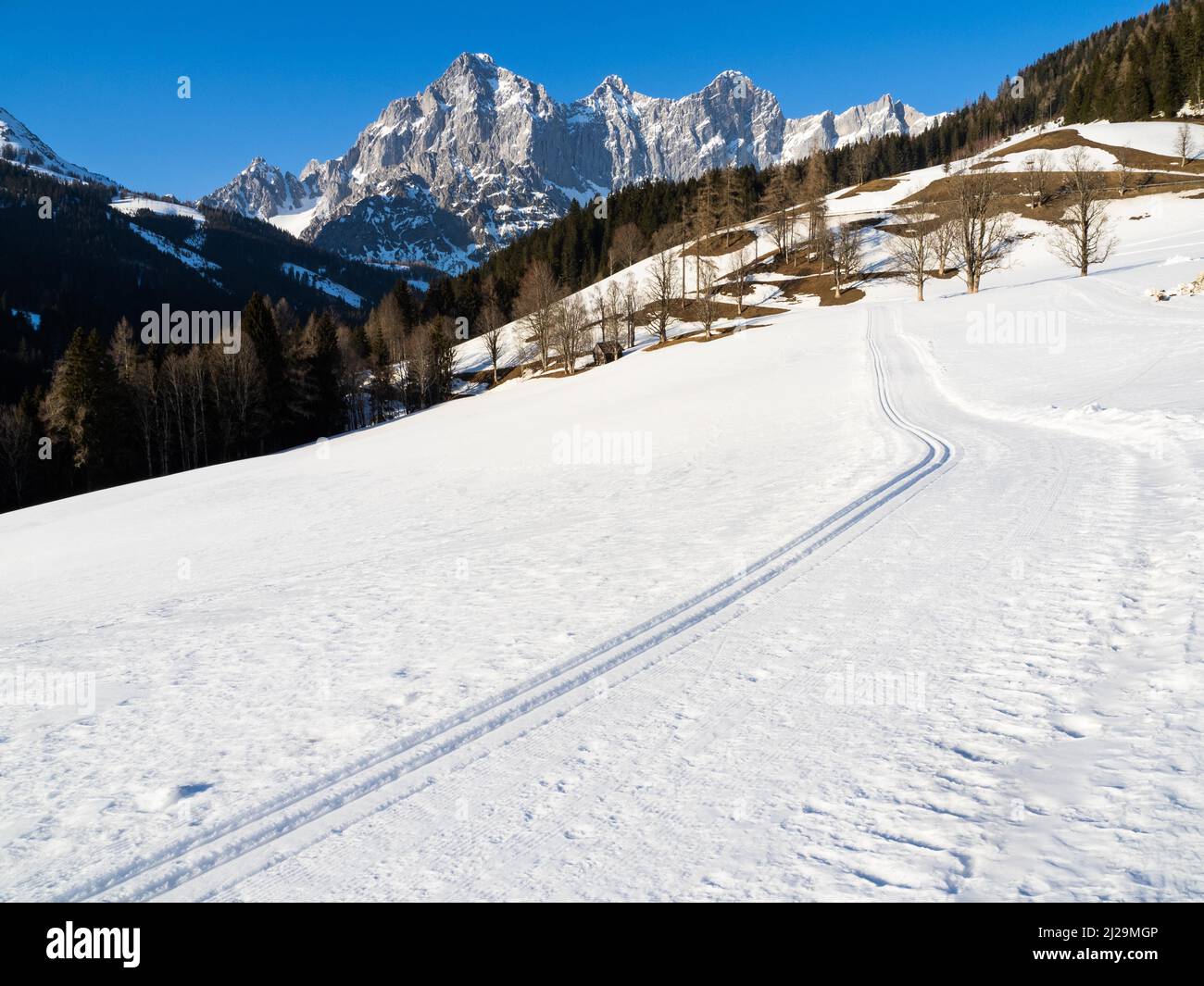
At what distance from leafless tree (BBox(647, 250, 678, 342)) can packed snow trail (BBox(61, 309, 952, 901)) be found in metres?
67.6

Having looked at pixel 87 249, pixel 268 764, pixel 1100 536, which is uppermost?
pixel 87 249

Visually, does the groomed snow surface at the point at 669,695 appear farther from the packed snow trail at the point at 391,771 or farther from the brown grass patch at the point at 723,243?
the brown grass patch at the point at 723,243

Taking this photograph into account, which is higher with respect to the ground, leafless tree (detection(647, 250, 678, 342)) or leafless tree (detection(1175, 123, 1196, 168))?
leafless tree (detection(1175, 123, 1196, 168))

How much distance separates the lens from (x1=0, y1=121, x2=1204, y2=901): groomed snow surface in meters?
3.48

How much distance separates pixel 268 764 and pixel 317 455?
34532 millimetres

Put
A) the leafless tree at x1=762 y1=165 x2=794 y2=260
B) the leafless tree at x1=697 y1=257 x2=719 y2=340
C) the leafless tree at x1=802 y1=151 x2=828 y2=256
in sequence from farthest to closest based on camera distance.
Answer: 1. the leafless tree at x1=762 y1=165 x2=794 y2=260
2. the leafless tree at x1=802 y1=151 x2=828 y2=256
3. the leafless tree at x1=697 y1=257 x2=719 y2=340

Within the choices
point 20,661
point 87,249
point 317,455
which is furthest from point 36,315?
point 20,661

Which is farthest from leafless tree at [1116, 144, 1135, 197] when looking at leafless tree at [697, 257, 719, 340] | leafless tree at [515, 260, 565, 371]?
leafless tree at [515, 260, 565, 371]

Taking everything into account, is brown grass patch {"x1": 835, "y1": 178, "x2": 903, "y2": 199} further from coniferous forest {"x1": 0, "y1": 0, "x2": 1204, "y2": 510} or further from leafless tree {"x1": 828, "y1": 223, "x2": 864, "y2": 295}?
leafless tree {"x1": 828, "y1": 223, "x2": 864, "y2": 295}

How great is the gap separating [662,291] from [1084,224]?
3982cm

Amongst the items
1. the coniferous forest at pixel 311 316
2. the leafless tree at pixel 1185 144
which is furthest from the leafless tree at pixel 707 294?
the leafless tree at pixel 1185 144

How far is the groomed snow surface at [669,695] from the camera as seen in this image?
3480mm
